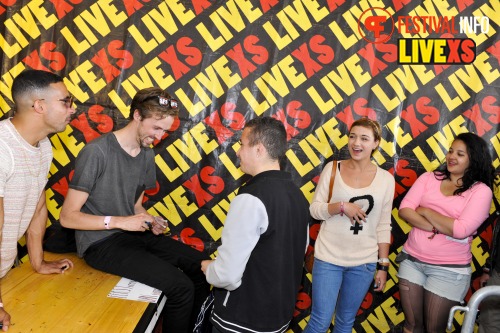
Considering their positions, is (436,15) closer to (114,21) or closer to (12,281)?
(114,21)

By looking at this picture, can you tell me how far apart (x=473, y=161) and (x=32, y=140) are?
8.33 ft

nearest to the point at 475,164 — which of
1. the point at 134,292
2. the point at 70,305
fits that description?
the point at 134,292

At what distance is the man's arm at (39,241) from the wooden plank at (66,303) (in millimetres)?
41

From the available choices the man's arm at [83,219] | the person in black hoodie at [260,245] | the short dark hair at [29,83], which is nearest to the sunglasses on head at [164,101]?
the short dark hair at [29,83]

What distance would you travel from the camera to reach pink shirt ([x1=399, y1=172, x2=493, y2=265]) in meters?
2.71

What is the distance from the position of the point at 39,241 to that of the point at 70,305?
497 millimetres

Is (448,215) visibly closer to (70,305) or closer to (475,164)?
(475,164)

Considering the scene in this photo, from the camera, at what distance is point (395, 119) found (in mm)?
3262

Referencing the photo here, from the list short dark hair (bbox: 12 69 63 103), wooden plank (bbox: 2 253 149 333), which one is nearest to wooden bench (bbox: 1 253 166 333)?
wooden plank (bbox: 2 253 149 333)

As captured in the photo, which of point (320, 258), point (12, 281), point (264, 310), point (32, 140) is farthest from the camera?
point (320, 258)

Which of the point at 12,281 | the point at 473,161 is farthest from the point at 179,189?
the point at 473,161

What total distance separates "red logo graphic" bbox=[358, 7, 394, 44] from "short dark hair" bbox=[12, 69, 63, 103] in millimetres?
2155

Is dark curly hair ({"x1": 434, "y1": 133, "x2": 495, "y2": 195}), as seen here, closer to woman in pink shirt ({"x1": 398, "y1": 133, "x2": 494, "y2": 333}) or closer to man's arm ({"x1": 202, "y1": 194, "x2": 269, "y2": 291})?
woman in pink shirt ({"x1": 398, "y1": 133, "x2": 494, "y2": 333})

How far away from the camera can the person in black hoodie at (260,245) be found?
5.86ft
